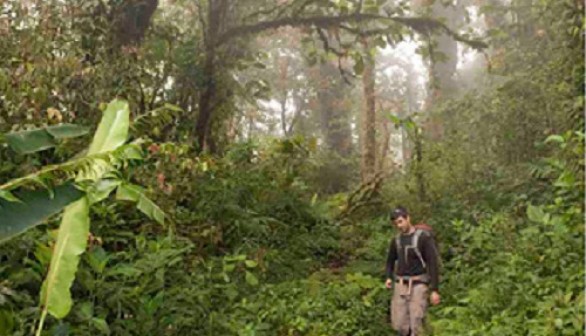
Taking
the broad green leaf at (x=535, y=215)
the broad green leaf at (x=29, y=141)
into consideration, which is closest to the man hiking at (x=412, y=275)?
the broad green leaf at (x=535, y=215)

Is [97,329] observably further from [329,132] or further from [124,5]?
[329,132]

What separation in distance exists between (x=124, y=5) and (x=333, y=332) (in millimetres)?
7173

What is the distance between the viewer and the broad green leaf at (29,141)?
4586 mm

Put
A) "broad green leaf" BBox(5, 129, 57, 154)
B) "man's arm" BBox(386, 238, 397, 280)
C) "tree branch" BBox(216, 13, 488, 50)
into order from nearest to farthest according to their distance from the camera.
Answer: "broad green leaf" BBox(5, 129, 57, 154), "man's arm" BBox(386, 238, 397, 280), "tree branch" BBox(216, 13, 488, 50)

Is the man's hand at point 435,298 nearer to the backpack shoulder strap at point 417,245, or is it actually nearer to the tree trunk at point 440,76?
the backpack shoulder strap at point 417,245

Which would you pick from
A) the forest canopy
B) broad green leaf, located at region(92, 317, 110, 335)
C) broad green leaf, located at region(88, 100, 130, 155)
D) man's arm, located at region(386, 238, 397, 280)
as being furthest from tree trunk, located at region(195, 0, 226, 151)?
broad green leaf, located at region(88, 100, 130, 155)

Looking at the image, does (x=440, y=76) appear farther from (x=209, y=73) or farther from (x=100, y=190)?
(x=100, y=190)

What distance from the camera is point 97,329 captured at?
5.85 metres

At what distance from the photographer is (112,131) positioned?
428cm

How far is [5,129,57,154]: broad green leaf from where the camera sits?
15.0ft

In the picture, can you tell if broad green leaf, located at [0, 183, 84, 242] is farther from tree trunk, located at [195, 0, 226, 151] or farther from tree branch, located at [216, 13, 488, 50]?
tree branch, located at [216, 13, 488, 50]

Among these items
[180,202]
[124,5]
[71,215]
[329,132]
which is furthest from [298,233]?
[329,132]

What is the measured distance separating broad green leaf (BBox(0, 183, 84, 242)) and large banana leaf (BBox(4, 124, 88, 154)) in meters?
0.79

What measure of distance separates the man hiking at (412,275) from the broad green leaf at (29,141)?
173 inches
